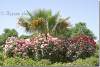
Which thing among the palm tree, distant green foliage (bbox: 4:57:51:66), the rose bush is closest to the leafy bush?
the rose bush

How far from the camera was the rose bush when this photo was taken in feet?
54.5

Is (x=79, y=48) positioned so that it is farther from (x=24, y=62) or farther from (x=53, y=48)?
(x=24, y=62)

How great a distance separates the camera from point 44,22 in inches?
692

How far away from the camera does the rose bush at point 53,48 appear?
654 inches

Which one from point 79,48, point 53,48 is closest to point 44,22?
point 53,48

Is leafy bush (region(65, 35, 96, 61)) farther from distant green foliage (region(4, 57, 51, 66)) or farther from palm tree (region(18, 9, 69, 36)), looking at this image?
distant green foliage (region(4, 57, 51, 66))

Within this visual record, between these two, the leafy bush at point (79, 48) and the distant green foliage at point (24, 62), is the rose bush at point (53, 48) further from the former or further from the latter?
the distant green foliage at point (24, 62)

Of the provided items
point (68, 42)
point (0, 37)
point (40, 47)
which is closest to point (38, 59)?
point (40, 47)

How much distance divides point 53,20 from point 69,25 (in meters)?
0.89

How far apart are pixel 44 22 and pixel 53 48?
1.57 m

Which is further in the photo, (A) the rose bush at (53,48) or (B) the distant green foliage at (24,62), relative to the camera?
(A) the rose bush at (53,48)

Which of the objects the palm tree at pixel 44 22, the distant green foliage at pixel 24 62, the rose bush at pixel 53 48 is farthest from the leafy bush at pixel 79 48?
the distant green foliage at pixel 24 62

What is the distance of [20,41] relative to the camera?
1733 cm

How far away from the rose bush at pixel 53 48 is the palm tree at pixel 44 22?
73 centimetres
